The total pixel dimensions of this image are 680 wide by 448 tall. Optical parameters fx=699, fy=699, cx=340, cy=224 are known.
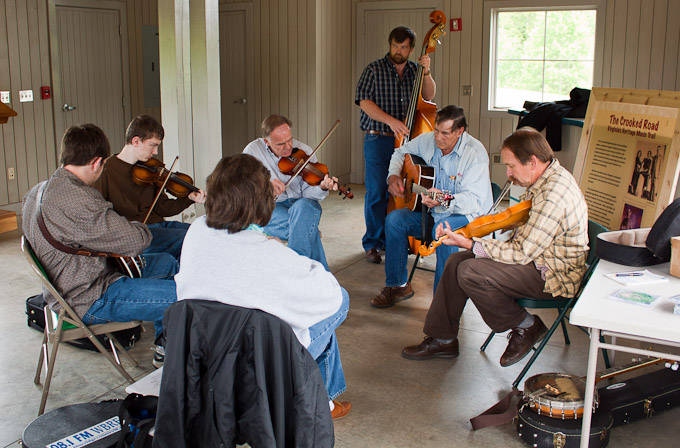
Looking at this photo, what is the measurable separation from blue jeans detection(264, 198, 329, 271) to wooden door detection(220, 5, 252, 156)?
4.21 metres

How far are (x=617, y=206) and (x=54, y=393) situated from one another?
9.05 feet

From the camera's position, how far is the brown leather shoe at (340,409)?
2.82 m

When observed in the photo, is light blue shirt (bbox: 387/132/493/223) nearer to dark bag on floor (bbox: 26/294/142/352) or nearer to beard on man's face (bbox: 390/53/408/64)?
beard on man's face (bbox: 390/53/408/64)

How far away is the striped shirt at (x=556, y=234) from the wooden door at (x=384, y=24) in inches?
196

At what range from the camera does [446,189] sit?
390 centimetres

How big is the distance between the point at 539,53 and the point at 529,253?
4991 millimetres

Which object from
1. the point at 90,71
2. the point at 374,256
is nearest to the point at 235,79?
the point at 90,71

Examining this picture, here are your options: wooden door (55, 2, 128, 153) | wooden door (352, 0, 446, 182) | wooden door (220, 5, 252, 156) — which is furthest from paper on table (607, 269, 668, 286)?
wooden door (220, 5, 252, 156)

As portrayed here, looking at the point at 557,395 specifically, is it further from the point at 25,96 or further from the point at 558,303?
the point at 25,96

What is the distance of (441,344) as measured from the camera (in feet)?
11.0

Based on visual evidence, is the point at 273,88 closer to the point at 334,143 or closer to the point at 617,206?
the point at 334,143

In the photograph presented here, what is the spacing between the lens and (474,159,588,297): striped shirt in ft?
9.31

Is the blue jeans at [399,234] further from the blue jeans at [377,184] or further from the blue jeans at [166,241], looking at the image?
the blue jeans at [166,241]

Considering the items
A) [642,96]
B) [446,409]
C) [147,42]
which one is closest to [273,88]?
[147,42]
